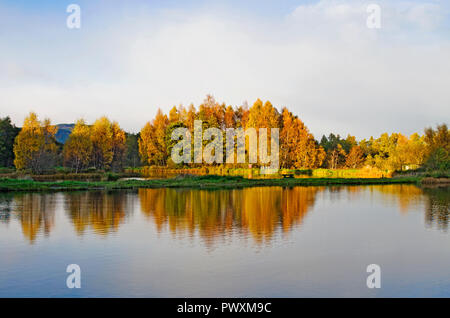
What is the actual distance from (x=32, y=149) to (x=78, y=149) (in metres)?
7.62

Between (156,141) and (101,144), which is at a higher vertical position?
(156,141)

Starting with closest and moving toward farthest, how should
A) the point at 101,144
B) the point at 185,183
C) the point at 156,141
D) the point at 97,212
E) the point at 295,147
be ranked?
the point at 97,212
the point at 185,183
the point at 295,147
the point at 101,144
the point at 156,141

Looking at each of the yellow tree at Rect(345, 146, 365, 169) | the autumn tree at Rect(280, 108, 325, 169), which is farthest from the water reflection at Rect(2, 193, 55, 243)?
the yellow tree at Rect(345, 146, 365, 169)

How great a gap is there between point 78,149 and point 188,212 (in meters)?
37.4

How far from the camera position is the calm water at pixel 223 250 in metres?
9.29

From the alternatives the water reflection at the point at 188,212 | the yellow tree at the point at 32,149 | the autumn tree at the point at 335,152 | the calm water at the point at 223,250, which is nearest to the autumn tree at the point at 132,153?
the yellow tree at the point at 32,149

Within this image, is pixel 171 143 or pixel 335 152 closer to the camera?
pixel 171 143

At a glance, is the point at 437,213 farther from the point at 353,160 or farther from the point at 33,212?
the point at 353,160

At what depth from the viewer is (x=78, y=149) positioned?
5353cm

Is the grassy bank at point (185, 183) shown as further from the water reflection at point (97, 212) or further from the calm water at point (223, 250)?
the calm water at point (223, 250)

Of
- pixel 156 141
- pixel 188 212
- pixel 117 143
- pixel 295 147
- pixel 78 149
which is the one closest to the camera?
pixel 188 212

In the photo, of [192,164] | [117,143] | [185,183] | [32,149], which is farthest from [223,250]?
[117,143]

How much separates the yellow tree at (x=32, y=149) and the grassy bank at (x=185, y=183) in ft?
38.9

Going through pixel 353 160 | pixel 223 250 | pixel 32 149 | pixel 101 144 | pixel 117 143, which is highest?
pixel 117 143
